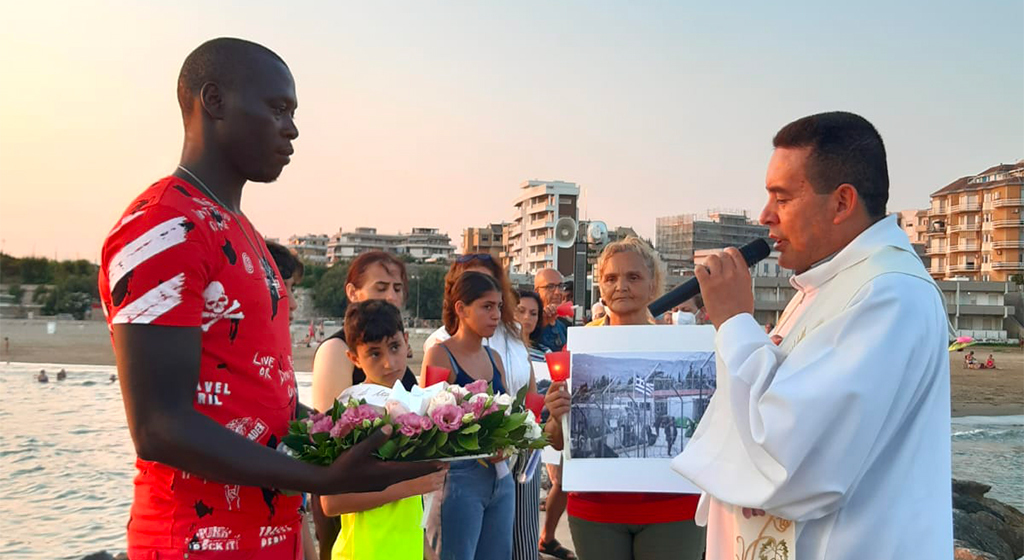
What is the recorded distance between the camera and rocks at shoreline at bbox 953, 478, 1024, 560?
800 centimetres

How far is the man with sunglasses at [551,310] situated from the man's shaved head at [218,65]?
552 cm

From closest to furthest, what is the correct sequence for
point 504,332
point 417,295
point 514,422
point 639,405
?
point 514,422 → point 639,405 → point 504,332 → point 417,295

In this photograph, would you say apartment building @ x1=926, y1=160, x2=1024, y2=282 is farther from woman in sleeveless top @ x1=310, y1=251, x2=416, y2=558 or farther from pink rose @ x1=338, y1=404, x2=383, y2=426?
pink rose @ x1=338, y1=404, x2=383, y2=426

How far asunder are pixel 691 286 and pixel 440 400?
1058 millimetres

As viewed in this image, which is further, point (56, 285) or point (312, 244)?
point (312, 244)

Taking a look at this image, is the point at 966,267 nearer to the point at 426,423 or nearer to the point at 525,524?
the point at 525,524

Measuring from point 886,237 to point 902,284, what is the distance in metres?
0.21

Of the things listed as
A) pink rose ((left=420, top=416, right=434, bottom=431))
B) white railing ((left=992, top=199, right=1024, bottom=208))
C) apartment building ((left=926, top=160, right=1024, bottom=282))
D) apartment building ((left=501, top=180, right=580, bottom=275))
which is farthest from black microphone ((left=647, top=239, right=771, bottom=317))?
white railing ((left=992, top=199, right=1024, bottom=208))

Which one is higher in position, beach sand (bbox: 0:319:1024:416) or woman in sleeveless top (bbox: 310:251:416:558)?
woman in sleeveless top (bbox: 310:251:416:558)

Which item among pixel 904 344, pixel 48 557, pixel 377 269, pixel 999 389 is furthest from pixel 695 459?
pixel 999 389

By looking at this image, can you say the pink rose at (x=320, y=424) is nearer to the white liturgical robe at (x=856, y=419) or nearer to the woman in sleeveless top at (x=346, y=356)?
the white liturgical robe at (x=856, y=419)

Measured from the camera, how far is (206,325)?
184 centimetres

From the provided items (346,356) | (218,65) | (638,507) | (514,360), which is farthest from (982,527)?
(218,65)

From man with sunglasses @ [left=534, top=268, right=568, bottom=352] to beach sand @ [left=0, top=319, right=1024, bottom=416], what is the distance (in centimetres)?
1513
